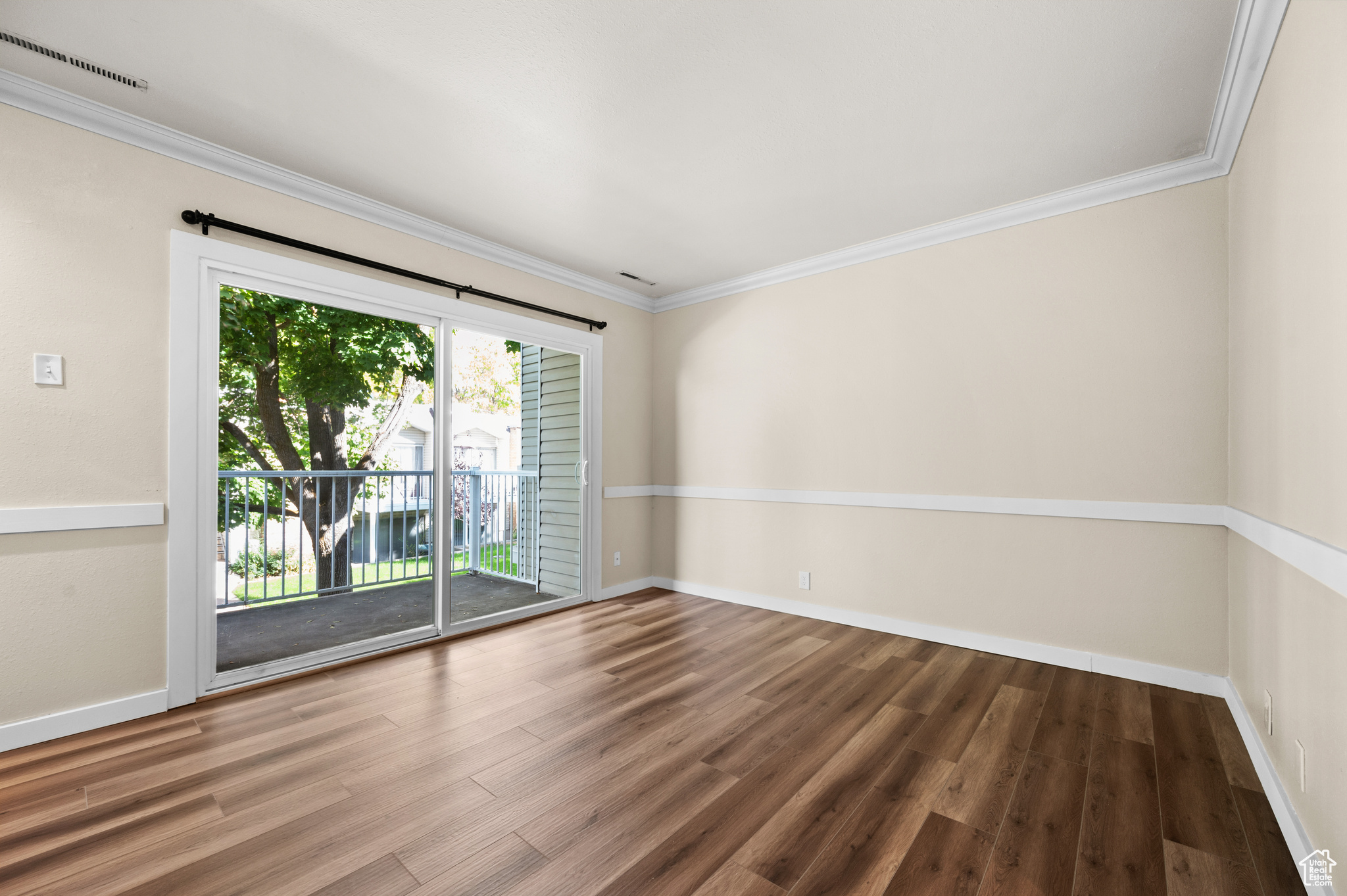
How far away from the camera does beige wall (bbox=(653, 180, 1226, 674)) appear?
9.04 feet

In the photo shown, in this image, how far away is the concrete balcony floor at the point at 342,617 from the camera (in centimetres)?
347

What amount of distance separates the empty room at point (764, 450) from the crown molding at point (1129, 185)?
0.02m

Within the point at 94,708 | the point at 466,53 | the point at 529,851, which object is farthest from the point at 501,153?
the point at 94,708

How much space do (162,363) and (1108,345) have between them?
479 cm

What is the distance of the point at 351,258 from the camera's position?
315cm

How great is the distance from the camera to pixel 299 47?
6.60 feet

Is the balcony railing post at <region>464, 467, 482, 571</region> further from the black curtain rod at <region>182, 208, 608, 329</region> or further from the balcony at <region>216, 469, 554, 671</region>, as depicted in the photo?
the black curtain rod at <region>182, 208, 608, 329</region>

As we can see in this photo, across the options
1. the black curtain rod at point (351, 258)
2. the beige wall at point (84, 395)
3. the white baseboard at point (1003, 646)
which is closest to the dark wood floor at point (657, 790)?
the white baseboard at point (1003, 646)

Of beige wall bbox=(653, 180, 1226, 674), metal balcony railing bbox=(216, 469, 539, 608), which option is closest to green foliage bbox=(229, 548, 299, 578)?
metal balcony railing bbox=(216, 469, 539, 608)

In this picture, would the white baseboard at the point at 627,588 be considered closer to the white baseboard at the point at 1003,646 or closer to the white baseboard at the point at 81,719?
the white baseboard at the point at 1003,646

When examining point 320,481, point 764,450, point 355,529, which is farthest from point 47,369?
point 764,450

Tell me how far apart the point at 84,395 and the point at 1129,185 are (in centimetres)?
513

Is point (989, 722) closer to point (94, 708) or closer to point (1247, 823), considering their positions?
point (1247, 823)

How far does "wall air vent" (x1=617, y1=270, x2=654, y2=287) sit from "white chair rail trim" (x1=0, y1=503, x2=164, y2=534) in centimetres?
321
